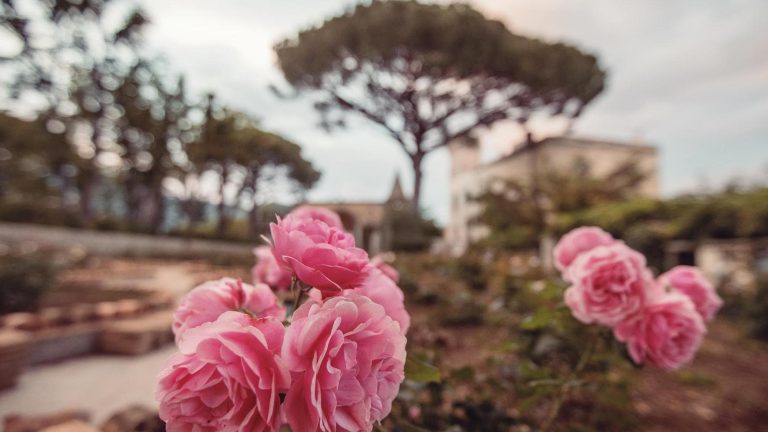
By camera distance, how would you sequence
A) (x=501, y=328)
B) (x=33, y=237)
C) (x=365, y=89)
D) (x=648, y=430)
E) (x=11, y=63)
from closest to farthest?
(x=648, y=430)
(x=501, y=328)
(x=33, y=237)
(x=365, y=89)
(x=11, y=63)

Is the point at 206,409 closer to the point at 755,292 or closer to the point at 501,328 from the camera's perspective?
the point at 501,328

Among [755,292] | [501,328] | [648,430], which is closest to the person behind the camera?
[648,430]

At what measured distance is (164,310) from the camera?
4066 mm

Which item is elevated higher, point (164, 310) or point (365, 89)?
point (365, 89)

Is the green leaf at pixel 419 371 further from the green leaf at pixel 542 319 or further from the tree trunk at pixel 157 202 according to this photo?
the tree trunk at pixel 157 202

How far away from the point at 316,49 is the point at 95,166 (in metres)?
11.7

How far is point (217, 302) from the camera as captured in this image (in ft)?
1.63

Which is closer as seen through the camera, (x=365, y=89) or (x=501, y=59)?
(x=501, y=59)

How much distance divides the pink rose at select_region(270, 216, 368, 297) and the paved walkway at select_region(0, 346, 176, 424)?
2002 millimetres

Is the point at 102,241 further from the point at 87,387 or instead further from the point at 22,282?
the point at 87,387

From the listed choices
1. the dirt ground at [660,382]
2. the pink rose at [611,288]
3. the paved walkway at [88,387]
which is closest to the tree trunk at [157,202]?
the paved walkway at [88,387]

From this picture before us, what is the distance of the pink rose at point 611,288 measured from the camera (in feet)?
2.32

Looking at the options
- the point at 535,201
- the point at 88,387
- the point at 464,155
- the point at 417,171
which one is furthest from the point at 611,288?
the point at 464,155

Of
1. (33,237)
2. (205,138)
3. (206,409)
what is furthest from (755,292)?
(33,237)
